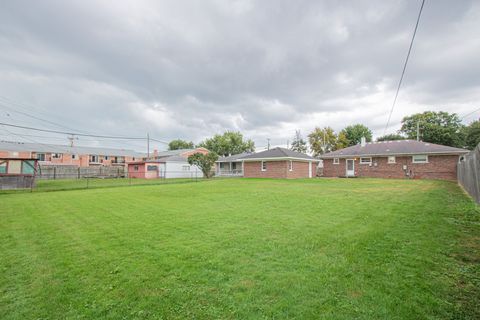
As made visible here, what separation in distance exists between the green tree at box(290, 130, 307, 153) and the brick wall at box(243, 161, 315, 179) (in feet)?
84.0

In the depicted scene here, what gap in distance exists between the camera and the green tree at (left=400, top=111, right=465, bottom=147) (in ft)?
126

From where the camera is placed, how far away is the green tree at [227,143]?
171 ft

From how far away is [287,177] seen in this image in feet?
77.1

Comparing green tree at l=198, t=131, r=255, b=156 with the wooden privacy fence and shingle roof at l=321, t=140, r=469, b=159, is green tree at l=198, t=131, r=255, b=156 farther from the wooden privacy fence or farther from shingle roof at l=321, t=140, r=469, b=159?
the wooden privacy fence

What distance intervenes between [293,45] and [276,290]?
46.4 ft

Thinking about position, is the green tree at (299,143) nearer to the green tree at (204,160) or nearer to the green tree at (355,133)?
the green tree at (355,133)

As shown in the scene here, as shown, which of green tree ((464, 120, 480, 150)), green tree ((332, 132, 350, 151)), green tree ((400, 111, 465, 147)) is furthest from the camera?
green tree ((332, 132, 350, 151))

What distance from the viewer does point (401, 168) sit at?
22.6m

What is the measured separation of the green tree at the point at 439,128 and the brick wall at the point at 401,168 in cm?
2088

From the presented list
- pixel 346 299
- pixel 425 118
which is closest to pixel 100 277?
pixel 346 299

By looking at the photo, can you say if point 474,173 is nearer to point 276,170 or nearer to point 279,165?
point 279,165

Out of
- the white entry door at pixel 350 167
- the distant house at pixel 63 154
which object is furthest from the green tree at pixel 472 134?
the distant house at pixel 63 154

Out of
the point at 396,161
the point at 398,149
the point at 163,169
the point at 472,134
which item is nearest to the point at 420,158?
the point at 396,161

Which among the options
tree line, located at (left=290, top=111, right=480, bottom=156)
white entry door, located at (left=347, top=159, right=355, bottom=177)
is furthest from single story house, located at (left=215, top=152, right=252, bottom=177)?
tree line, located at (left=290, top=111, right=480, bottom=156)
